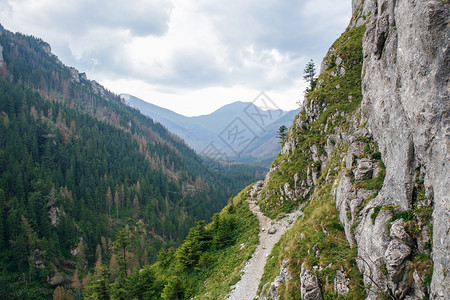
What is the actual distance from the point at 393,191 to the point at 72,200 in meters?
112

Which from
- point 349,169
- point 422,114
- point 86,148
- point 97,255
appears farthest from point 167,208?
point 422,114

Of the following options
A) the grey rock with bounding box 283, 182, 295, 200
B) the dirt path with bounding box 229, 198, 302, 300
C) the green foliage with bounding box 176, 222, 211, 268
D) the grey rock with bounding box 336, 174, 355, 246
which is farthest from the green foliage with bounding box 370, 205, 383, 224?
the green foliage with bounding box 176, 222, 211, 268

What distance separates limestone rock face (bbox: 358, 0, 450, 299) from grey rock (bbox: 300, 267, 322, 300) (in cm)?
365

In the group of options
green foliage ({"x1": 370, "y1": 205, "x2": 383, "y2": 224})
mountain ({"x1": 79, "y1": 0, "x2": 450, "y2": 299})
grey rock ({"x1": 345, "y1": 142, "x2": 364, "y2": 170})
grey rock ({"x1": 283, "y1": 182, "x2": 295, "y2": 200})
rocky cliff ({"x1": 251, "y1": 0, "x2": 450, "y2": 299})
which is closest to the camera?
rocky cliff ({"x1": 251, "y1": 0, "x2": 450, "y2": 299})

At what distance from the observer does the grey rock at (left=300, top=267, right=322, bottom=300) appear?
41.9 feet

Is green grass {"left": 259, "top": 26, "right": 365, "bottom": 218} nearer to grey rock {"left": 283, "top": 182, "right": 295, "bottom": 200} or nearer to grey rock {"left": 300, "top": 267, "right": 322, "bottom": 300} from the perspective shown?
grey rock {"left": 283, "top": 182, "right": 295, "bottom": 200}

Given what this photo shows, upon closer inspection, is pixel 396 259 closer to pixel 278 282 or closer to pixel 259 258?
pixel 278 282

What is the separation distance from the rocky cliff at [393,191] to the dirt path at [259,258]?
144 cm

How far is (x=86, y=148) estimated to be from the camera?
439 ft

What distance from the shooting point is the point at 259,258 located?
78.5 feet

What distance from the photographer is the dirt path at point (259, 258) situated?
19.6 metres

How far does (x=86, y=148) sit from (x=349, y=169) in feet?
503

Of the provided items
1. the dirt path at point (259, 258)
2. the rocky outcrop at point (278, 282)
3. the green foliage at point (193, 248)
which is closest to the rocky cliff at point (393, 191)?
the rocky outcrop at point (278, 282)

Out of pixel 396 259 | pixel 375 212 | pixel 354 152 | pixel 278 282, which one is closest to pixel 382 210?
pixel 375 212
